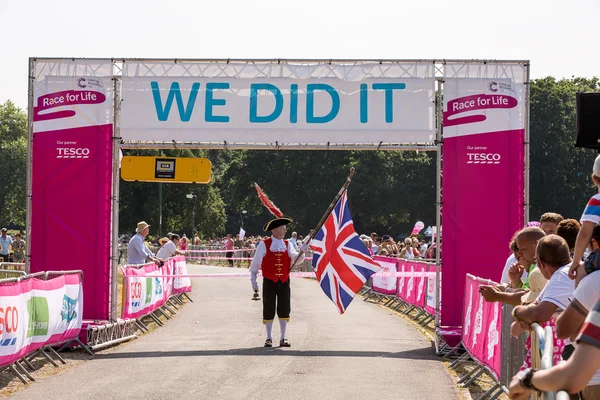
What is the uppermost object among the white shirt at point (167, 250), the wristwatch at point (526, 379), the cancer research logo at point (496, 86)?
the cancer research logo at point (496, 86)

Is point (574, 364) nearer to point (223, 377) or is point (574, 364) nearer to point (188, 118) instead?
point (223, 377)

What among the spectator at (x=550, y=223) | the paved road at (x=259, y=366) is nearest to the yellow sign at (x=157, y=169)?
the paved road at (x=259, y=366)

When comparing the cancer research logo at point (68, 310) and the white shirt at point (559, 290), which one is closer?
the white shirt at point (559, 290)

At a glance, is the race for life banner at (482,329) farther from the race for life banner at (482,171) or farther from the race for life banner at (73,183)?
the race for life banner at (73,183)

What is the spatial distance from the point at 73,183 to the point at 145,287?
413 cm

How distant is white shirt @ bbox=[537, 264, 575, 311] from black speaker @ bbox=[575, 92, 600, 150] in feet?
15.5

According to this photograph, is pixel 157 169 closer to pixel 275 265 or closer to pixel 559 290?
pixel 275 265

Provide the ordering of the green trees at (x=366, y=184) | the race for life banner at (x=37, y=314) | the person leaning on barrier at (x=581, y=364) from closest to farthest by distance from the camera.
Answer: the person leaning on barrier at (x=581, y=364) → the race for life banner at (x=37, y=314) → the green trees at (x=366, y=184)

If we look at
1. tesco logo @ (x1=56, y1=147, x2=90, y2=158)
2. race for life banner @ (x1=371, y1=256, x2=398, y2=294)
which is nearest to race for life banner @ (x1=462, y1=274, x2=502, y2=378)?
tesco logo @ (x1=56, y1=147, x2=90, y2=158)

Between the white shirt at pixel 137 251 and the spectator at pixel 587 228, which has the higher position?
the spectator at pixel 587 228

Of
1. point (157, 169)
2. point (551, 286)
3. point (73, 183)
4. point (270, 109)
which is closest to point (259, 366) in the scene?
point (270, 109)

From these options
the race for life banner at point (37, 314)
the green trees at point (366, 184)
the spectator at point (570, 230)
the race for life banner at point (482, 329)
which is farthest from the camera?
the green trees at point (366, 184)

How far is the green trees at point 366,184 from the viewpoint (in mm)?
72312

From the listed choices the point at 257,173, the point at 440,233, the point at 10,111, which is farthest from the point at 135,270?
the point at 10,111
